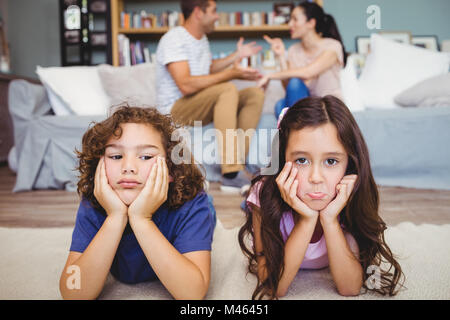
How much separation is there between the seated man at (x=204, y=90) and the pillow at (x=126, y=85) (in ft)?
1.07

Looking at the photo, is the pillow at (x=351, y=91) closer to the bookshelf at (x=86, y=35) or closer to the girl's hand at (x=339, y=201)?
the girl's hand at (x=339, y=201)

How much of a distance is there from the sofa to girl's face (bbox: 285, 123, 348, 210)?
0.97m

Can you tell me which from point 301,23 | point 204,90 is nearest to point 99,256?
point 204,90

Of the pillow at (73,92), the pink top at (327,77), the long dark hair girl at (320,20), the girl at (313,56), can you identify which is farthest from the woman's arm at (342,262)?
the pillow at (73,92)

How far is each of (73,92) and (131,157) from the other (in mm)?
1632

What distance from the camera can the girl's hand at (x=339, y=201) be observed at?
525 millimetres

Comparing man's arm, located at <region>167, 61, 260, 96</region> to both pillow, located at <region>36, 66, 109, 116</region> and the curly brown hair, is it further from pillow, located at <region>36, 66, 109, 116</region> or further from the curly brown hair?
the curly brown hair

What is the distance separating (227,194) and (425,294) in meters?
0.99

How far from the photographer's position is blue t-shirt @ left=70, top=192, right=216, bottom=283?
58 cm

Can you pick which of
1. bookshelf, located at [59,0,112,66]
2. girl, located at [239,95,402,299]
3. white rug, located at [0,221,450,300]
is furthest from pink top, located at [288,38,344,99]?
bookshelf, located at [59,0,112,66]

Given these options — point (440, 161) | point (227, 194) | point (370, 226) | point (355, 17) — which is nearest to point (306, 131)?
point (370, 226)

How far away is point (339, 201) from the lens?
53cm

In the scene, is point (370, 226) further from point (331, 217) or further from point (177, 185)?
point (177, 185)

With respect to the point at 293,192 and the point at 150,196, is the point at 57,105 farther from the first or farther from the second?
the point at 293,192
